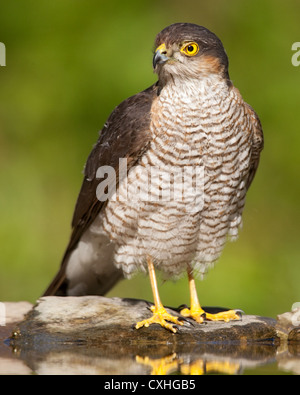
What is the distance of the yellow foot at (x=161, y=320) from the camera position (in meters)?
5.29

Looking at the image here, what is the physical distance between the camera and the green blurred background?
27.9 feet

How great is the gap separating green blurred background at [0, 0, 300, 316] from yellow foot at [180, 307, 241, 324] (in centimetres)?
237

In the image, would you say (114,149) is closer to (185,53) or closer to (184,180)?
(184,180)

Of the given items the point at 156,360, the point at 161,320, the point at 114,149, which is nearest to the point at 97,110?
the point at 114,149

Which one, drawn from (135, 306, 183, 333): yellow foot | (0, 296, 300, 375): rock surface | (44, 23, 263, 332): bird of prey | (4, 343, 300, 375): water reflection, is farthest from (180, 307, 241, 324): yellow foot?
(4, 343, 300, 375): water reflection

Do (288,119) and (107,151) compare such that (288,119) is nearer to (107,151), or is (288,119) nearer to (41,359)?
(107,151)

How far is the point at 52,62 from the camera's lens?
9109 millimetres

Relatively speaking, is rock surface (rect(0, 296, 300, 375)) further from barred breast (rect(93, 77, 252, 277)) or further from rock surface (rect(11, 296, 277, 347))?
barred breast (rect(93, 77, 252, 277))

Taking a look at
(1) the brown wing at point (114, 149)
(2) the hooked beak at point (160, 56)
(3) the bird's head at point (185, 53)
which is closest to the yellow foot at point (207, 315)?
(1) the brown wing at point (114, 149)

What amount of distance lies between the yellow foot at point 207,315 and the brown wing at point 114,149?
816 millimetres

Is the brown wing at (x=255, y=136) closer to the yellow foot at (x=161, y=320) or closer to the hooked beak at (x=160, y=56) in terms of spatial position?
the hooked beak at (x=160, y=56)

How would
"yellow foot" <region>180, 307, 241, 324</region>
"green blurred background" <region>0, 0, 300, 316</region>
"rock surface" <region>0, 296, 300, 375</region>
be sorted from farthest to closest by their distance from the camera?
1. "green blurred background" <region>0, 0, 300, 316</region>
2. "yellow foot" <region>180, 307, 241, 324</region>
3. "rock surface" <region>0, 296, 300, 375</region>

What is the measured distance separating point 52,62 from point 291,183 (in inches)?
113
